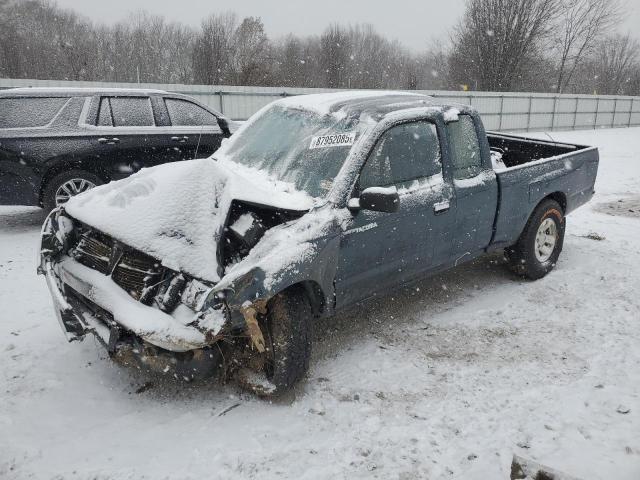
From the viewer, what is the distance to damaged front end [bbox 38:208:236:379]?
9.12 feet

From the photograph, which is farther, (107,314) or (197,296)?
(107,314)

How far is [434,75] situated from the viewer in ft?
223

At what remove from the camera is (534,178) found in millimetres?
4965

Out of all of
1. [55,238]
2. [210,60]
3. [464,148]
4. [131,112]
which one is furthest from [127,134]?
[210,60]

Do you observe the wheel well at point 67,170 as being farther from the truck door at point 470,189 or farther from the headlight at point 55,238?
the truck door at point 470,189

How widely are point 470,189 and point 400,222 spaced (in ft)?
2.96

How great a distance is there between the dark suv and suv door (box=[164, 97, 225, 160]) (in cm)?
1

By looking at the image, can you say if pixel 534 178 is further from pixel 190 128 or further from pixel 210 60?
pixel 210 60

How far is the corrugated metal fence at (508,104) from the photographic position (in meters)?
16.2

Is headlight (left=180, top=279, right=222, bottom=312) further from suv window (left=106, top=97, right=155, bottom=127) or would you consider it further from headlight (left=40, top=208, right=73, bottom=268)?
suv window (left=106, top=97, right=155, bottom=127)

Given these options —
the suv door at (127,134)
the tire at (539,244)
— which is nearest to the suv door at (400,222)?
the tire at (539,244)

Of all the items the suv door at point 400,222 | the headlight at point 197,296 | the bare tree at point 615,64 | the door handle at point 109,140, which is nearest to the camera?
the headlight at point 197,296

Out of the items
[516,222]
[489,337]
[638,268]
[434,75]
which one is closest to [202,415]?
[489,337]

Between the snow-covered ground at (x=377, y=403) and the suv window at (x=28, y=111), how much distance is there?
2.65 m
